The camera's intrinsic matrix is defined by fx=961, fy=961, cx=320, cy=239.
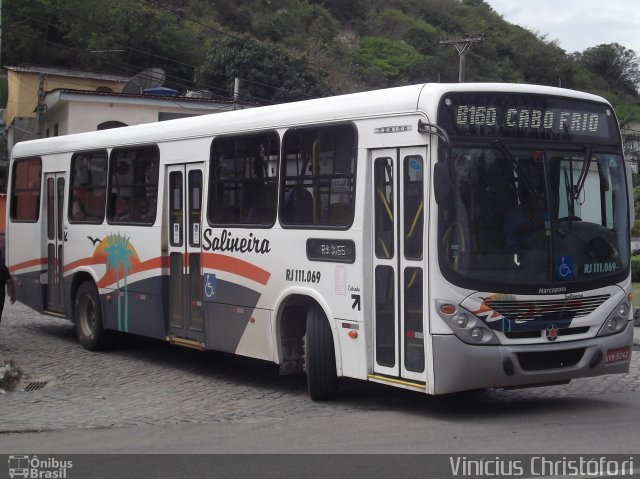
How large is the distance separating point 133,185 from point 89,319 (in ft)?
8.33

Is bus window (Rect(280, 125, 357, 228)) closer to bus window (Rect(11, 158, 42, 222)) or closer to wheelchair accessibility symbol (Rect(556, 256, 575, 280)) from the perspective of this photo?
wheelchair accessibility symbol (Rect(556, 256, 575, 280))

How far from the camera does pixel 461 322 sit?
876 centimetres

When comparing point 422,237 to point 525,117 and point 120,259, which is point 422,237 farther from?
point 120,259

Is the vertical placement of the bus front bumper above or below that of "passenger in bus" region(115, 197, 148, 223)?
below

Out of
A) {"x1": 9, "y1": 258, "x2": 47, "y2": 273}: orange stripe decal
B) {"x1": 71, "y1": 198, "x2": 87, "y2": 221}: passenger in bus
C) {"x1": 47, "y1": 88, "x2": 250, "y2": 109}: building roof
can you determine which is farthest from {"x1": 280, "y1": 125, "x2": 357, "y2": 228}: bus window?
{"x1": 47, "y1": 88, "x2": 250, "y2": 109}: building roof

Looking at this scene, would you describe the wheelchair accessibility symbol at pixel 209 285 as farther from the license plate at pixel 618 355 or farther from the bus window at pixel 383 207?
the license plate at pixel 618 355

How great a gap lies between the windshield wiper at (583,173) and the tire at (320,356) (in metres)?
2.84

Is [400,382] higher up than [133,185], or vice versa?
[133,185]

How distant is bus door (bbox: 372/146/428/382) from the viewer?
8992 mm

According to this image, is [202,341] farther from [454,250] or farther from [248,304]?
[454,250]

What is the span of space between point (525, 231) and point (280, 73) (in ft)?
130

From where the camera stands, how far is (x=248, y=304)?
1112cm

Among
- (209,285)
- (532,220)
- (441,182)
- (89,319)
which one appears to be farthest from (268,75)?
(441,182)

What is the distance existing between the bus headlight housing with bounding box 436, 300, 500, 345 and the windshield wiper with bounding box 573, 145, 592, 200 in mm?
1706
